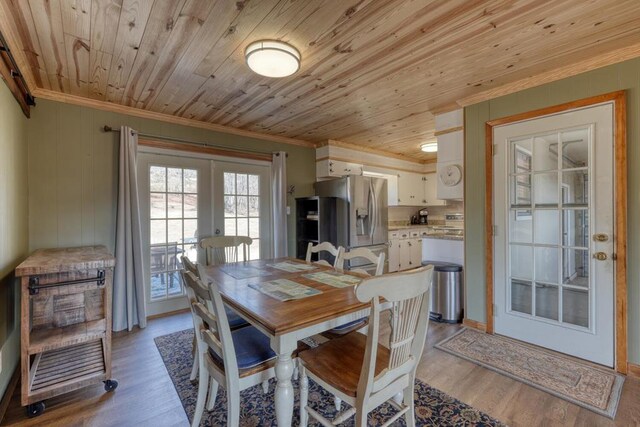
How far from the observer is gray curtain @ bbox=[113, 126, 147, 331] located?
295cm

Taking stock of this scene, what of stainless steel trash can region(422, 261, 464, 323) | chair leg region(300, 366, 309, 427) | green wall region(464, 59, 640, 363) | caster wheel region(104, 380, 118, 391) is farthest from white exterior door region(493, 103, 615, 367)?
caster wheel region(104, 380, 118, 391)

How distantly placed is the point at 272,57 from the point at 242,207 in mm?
2386

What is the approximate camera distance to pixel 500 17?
5.48 ft

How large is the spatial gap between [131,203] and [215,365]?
2.27m

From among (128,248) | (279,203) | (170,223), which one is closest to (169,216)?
(170,223)

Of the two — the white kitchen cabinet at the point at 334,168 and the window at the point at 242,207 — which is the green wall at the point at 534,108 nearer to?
the white kitchen cabinet at the point at 334,168

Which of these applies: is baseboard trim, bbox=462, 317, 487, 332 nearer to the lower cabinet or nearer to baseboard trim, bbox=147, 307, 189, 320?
the lower cabinet

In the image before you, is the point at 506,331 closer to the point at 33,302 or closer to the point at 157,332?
the point at 157,332

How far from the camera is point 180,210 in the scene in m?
3.49

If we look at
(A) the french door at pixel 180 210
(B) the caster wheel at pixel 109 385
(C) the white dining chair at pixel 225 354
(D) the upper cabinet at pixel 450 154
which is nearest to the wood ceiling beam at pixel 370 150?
(A) the french door at pixel 180 210

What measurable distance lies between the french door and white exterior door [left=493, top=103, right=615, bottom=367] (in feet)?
9.78

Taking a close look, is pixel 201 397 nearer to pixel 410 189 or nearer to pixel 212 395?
pixel 212 395

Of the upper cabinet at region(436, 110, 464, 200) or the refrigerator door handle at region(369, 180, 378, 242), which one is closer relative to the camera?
the upper cabinet at region(436, 110, 464, 200)

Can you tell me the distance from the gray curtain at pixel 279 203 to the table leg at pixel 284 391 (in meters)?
2.72
